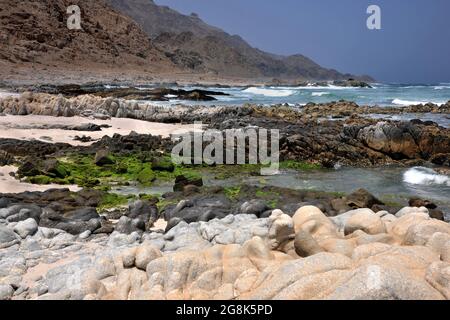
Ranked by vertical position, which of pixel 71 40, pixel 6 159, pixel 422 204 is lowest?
pixel 422 204

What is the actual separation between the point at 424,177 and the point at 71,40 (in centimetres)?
8338

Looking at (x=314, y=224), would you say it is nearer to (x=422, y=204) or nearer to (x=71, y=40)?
(x=422, y=204)

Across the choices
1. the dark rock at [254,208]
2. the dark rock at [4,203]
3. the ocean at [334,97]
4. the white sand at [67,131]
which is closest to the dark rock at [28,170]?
the dark rock at [4,203]

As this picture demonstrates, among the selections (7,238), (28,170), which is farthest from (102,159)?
(7,238)

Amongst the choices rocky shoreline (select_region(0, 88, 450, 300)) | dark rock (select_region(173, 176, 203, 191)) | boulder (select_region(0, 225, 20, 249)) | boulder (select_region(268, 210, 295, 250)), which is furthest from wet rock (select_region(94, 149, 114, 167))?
boulder (select_region(268, 210, 295, 250))

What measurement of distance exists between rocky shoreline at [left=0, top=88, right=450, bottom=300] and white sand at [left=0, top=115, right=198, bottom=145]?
6.67ft

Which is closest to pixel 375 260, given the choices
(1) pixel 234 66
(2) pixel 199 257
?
(2) pixel 199 257

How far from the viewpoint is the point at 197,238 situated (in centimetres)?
780

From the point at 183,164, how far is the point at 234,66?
150 metres

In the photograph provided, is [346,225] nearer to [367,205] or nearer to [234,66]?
[367,205]

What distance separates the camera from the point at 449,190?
45.1 feet

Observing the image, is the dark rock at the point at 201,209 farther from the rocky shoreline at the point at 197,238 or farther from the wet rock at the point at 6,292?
the wet rock at the point at 6,292

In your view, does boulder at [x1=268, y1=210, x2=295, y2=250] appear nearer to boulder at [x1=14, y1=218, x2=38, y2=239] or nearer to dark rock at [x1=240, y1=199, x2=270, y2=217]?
dark rock at [x1=240, y1=199, x2=270, y2=217]

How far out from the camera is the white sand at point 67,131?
1911 centimetres
